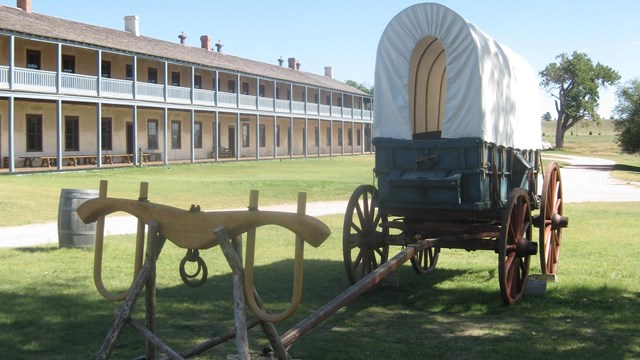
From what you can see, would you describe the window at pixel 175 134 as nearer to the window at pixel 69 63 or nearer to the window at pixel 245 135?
the window at pixel 245 135

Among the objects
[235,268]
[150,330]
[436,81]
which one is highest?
[436,81]

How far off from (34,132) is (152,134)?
333 inches

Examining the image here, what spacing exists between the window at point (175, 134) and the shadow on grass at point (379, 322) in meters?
33.7

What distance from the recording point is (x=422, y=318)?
6.65 metres

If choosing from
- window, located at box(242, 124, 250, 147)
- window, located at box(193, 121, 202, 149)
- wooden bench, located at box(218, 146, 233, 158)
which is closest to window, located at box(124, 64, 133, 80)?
window, located at box(193, 121, 202, 149)

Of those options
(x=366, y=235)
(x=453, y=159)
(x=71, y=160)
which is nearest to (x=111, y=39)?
(x=71, y=160)

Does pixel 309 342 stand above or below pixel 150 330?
below

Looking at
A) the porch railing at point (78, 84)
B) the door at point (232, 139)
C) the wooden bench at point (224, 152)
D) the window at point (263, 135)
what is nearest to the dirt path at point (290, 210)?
the porch railing at point (78, 84)

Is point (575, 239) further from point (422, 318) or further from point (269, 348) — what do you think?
point (269, 348)

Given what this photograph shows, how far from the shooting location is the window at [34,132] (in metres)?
31.2

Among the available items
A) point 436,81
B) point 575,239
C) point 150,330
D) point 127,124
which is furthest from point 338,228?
point 127,124

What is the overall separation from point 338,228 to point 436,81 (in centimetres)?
529

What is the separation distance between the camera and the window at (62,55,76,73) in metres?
33.3

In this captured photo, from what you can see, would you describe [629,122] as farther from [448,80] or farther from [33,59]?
[448,80]
